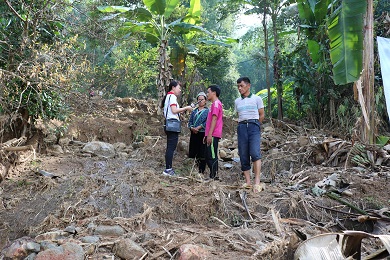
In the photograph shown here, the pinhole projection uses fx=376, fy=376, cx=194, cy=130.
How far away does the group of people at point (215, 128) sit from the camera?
504cm

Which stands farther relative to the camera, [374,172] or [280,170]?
[280,170]

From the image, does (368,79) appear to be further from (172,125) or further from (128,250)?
(128,250)

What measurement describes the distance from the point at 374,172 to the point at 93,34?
15.2 ft

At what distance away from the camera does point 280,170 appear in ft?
22.0

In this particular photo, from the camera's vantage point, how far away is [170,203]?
173 inches

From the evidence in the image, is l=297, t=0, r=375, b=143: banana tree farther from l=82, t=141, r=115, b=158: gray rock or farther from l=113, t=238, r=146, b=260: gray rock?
l=113, t=238, r=146, b=260: gray rock

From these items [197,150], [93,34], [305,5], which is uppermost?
[305,5]

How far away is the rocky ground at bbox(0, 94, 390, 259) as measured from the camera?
325cm

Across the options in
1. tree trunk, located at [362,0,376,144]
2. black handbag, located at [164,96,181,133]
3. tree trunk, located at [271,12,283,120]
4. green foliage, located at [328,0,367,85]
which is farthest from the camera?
tree trunk, located at [271,12,283,120]

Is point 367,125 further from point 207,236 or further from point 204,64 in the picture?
point 204,64

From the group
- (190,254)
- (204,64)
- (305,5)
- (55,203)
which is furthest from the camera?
(204,64)

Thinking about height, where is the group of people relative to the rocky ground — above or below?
above

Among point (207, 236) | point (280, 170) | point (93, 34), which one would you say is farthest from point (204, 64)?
point (207, 236)

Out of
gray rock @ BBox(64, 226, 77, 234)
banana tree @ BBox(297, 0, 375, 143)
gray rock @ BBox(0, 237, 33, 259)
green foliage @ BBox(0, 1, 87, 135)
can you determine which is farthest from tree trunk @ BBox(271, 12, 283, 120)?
gray rock @ BBox(0, 237, 33, 259)
